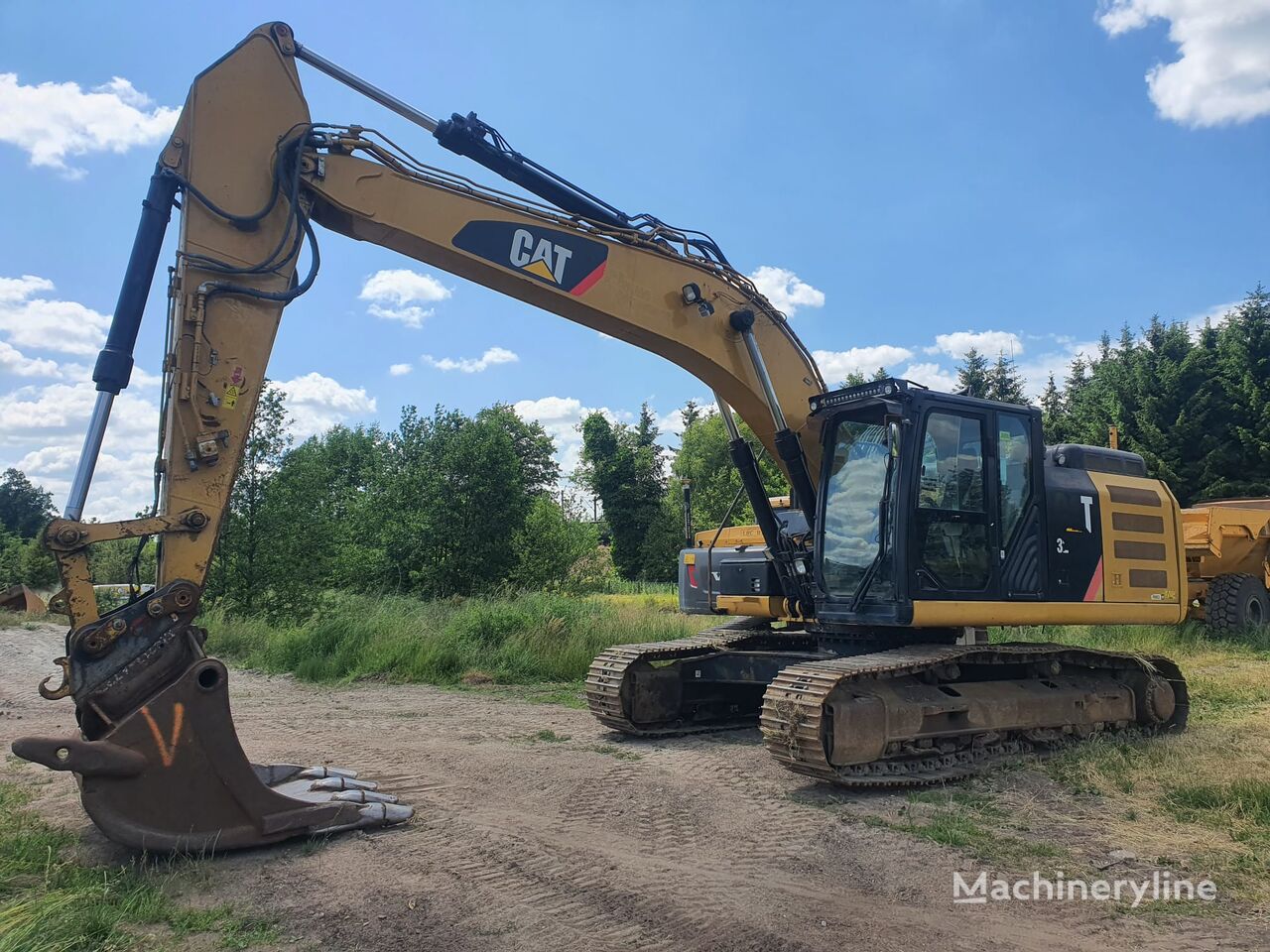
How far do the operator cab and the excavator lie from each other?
2cm

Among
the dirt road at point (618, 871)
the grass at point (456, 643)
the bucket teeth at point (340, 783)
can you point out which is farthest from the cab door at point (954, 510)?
the grass at point (456, 643)

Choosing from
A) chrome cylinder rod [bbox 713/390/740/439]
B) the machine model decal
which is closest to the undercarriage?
chrome cylinder rod [bbox 713/390/740/439]

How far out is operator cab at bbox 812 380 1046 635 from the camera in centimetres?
657

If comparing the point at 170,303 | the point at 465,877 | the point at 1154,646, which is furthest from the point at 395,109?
the point at 1154,646

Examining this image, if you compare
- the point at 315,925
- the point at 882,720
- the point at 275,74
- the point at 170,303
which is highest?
the point at 275,74

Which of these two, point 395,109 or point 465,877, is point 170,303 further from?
point 465,877

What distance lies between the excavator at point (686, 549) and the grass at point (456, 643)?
345cm

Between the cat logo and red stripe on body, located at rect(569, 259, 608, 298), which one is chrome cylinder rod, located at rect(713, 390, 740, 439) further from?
the cat logo

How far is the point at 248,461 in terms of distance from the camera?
58.4 ft

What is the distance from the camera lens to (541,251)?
6246 millimetres

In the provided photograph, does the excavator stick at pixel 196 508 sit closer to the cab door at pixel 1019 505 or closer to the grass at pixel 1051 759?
the grass at pixel 1051 759

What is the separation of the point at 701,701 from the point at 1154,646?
8.32 m

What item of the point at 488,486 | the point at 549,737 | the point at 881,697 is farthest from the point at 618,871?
the point at 488,486

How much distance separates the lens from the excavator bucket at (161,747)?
13.6ft
